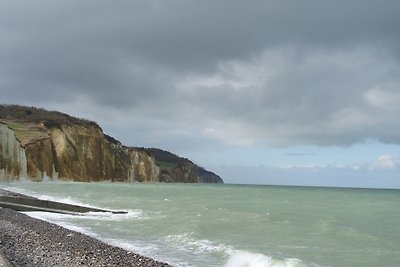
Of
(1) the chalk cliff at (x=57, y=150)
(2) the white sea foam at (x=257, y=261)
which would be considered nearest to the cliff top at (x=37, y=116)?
(1) the chalk cliff at (x=57, y=150)

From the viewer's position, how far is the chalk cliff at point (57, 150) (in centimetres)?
8969

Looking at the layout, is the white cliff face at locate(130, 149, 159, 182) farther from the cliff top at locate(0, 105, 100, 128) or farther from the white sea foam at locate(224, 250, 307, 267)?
the white sea foam at locate(224, 250, 307, 267)

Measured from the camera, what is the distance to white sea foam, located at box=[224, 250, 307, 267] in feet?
45.0

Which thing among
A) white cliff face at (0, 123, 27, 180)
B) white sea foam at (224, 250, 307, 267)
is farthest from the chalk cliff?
white sea foam at (224, 250, 307, 267)

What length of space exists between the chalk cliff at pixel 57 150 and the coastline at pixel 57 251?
243 ft

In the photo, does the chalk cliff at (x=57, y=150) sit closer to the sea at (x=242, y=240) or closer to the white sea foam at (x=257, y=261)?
the sea at (x=242, y=240)

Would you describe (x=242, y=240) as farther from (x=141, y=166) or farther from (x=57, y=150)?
(x=141, y=166)

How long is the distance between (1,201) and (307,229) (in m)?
20.8

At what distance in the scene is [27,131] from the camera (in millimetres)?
106500

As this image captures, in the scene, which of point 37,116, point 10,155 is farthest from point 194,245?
point 37,116

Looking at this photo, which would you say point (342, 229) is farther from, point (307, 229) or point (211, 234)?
point (211, 234)

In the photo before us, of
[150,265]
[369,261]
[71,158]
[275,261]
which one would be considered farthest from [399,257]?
[71,158]

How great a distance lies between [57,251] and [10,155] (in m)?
81.0

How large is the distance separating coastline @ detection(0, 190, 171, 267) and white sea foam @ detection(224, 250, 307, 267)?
2652 millimetres
